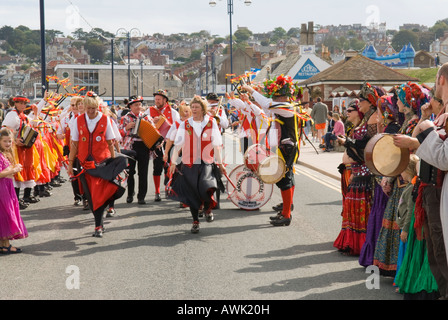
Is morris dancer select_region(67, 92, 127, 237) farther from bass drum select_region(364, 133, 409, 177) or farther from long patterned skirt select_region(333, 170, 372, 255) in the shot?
bass drum select_region(364, 133, 409, 177)

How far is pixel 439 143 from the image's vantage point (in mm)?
4602

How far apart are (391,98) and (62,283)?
3939 millimetres

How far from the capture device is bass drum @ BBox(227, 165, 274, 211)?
35.4 feet

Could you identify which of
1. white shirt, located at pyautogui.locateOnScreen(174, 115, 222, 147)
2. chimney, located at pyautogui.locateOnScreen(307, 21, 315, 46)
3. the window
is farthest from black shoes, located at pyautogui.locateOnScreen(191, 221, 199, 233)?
the window

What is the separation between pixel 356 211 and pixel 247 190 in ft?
12.2

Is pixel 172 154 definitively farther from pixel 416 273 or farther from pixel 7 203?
pixel 416 273

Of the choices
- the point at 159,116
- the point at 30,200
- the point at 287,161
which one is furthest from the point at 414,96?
the point at 30,200

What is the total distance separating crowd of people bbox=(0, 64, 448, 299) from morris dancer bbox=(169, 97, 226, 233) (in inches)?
0.6

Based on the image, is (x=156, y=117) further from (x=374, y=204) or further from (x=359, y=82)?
(x=359, y=82)

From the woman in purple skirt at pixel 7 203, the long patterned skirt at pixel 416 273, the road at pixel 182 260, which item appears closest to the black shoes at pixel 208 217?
the road at pixel 182 260

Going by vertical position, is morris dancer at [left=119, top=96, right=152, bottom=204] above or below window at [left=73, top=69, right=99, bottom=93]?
below

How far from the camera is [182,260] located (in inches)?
292

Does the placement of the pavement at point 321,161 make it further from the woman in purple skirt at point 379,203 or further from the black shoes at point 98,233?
the woman in purple skirt at point 379,203
